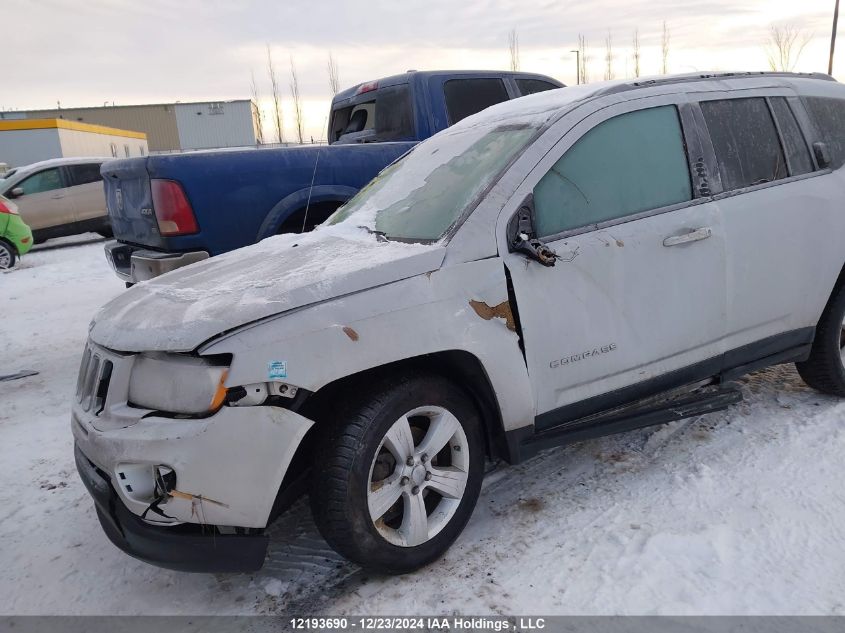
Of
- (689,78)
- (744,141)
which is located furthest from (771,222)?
(689,78)

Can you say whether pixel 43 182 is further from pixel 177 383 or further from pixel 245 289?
pixel 177 383

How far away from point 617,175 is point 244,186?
109 inches

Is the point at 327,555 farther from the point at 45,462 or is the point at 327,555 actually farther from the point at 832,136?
the point at 832,136

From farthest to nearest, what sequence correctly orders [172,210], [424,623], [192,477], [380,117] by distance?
1. [380,117]
2. [172,210]
3. [424,623]
4. [192,477]

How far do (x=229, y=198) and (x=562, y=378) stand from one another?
293 cm

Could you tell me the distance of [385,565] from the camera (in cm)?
250

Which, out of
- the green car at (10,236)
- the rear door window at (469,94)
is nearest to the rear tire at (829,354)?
the rear door window at (469,94)

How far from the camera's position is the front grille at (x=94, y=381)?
2496 millimetres

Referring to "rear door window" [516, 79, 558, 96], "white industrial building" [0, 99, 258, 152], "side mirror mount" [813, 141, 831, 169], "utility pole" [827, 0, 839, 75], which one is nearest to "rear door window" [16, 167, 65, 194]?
"rear door window" [516, 79, 558, 96]

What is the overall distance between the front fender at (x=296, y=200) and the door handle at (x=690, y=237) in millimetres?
2733

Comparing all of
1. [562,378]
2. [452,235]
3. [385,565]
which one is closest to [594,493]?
[562,378]

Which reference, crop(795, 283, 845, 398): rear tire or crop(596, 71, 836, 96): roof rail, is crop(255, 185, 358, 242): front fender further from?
crop(795, 283, 845, 398): rear tire

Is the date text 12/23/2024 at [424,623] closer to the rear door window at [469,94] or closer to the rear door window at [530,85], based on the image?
the rear door window at [469,94]

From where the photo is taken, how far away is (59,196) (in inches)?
512
